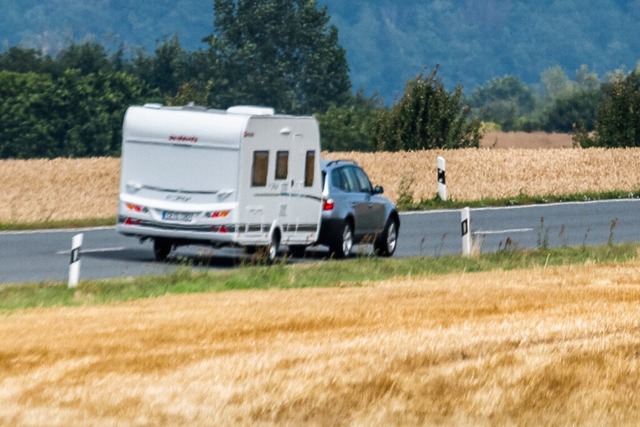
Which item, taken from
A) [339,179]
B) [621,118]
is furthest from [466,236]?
[621,118]

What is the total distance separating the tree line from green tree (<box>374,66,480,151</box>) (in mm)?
208

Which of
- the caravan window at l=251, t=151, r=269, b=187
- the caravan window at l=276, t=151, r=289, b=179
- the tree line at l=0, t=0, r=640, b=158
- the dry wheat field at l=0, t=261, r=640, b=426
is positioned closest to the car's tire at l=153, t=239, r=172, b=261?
the caravan window at l=251, t=151, r=269, b=187

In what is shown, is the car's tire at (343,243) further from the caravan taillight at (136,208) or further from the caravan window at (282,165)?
the caravan taillight at (136,208)

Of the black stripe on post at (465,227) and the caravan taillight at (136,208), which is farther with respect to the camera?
the black stripe on post at (465,227)

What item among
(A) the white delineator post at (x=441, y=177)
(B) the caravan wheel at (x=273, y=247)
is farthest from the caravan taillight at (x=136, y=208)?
(A) the white delineator post at (x=441, y=177)

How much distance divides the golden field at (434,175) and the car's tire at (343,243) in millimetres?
13278

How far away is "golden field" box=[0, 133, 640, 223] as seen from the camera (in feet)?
144

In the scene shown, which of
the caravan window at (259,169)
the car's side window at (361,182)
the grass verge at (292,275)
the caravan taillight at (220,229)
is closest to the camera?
the grass verge at (292,275)

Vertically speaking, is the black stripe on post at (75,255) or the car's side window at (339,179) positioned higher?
the car's side window at (339,179)

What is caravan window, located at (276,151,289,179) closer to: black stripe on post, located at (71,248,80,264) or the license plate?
the license plate

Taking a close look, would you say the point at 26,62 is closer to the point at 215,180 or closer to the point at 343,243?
the point at 343,243

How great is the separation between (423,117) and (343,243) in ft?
110

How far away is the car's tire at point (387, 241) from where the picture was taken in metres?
27.7

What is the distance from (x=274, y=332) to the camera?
13617 millimetres
